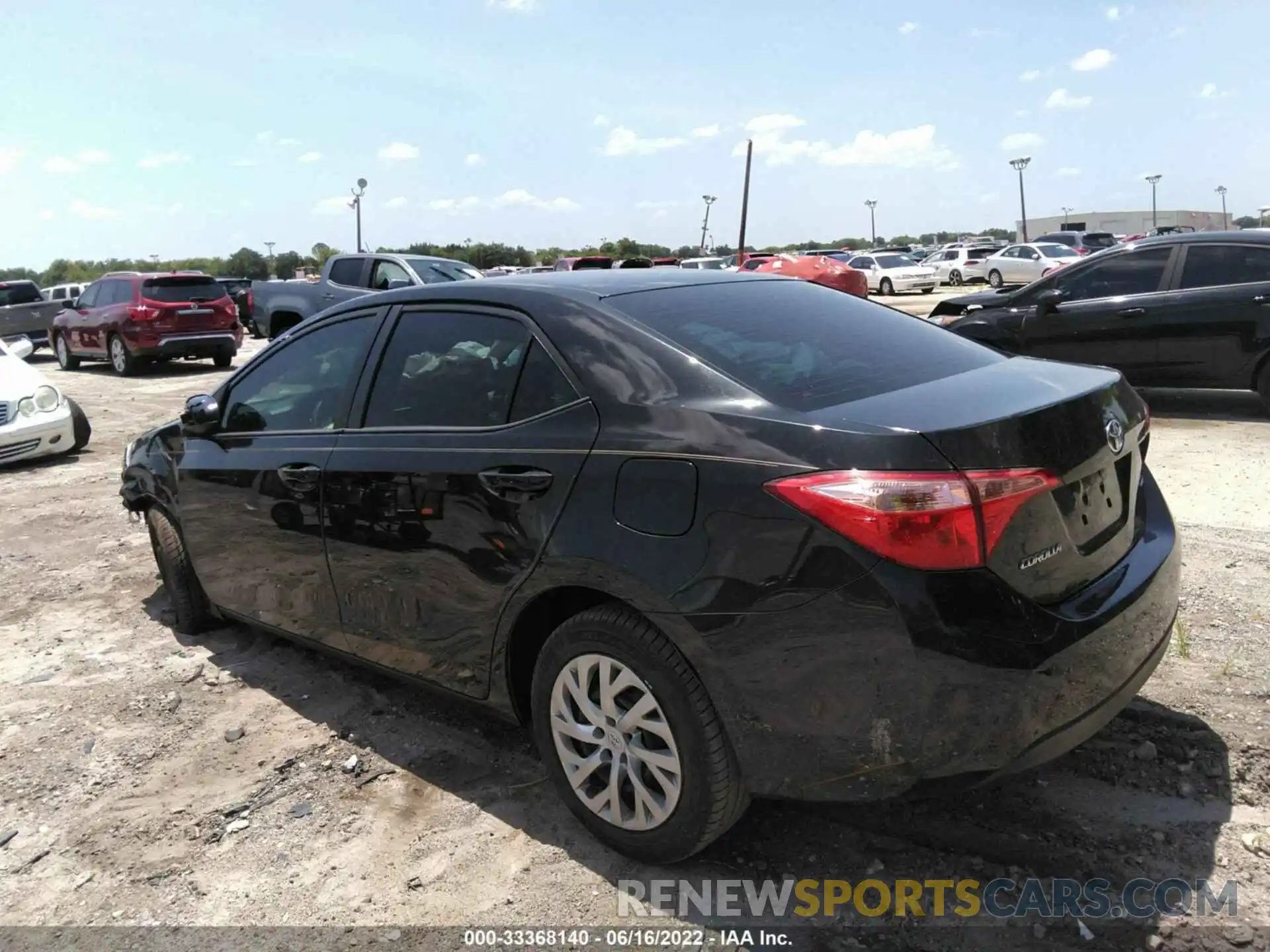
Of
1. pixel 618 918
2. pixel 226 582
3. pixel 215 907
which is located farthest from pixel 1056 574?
pixel 226 582

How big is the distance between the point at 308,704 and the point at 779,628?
95.0 inches

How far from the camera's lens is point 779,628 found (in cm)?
226

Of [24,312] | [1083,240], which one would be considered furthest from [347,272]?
[1083,240]

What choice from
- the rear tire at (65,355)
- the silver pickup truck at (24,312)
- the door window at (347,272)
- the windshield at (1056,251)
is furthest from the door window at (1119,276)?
the windshield at (1056,251)

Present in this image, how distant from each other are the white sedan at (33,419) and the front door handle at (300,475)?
678cm

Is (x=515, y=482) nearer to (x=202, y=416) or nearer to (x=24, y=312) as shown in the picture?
(x=202, y=416)

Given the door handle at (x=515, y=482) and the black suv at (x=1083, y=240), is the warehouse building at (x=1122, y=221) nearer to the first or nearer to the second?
the black suv at (x=1083, y=240)

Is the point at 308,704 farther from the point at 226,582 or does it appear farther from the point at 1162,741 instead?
the point at 1162,741

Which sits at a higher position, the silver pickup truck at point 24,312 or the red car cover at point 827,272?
the silver pickup truck at point 24,312

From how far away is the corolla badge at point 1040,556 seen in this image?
7.44 feet

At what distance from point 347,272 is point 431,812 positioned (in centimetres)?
1312

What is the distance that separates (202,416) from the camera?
4.16m

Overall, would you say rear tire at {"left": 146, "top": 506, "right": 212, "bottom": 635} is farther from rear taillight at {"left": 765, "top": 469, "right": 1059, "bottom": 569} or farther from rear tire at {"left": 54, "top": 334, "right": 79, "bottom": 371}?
rear tire at {"left": 54, "top": 334, "right": 79, "bottom": 371}

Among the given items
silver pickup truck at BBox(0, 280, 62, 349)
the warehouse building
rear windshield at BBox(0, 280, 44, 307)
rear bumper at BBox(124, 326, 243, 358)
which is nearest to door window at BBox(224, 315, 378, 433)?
rear bumper at BBox(124, 326, 243, 358)
